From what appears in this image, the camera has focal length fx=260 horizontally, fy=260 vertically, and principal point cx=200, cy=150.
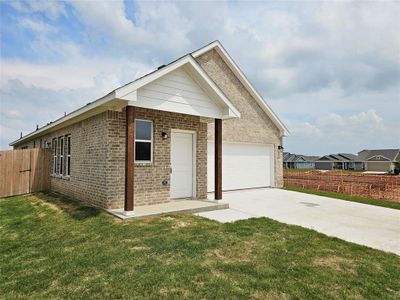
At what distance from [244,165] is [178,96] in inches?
295

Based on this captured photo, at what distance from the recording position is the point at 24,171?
522 inches

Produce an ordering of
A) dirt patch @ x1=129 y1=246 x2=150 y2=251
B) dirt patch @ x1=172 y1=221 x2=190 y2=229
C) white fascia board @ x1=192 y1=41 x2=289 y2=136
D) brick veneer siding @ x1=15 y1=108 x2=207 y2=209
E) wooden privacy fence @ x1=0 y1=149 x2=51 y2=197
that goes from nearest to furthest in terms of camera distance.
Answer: dirt patch @ x1=129 y1=246 x2=150 y2=251, dirt patch @ x1=172 y1=221 x2=190 y2=229, brick veneer siding @ x1=15 y1=108 x2=207 y2=209, wooden privacy fence @ x1=0 y1=149 x2=51 y2=197, white fascia board @ x1=192 y1=41 x2=289 y2=136

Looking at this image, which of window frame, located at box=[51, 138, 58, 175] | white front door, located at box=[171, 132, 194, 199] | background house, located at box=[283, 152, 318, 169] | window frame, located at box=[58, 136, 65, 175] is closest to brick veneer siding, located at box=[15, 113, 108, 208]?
window frame, located at box=[58, 136, 65, 175]

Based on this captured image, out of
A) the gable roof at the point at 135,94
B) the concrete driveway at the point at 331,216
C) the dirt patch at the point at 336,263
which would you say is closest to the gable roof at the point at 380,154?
the concrete driveway at the point at 331,216

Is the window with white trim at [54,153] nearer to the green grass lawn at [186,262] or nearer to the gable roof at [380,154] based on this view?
the green grass lawn at [186,262]

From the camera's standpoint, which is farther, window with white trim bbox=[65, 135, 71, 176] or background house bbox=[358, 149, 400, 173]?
background house bbox=[358, 149, 400, 173]

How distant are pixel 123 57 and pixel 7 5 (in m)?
5.53

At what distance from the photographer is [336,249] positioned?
5.06 metres

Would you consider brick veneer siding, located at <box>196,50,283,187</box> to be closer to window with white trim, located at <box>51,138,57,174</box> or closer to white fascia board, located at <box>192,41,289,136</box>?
white fascia board, located at <box>192,41,289,136</box>

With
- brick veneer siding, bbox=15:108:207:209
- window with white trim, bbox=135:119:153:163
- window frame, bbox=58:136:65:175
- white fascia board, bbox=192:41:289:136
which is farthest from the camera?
white fascia board, bbox=192:41:289:136

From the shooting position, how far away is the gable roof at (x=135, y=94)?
681 cm

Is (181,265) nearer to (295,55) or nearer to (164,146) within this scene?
(164,146)

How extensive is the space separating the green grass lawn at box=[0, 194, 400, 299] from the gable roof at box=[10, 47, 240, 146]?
3202mm

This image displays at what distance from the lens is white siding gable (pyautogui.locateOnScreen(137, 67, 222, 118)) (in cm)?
744
